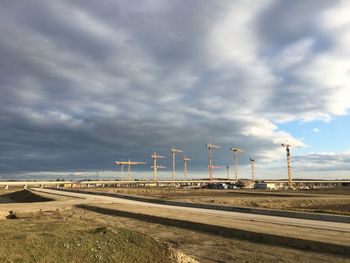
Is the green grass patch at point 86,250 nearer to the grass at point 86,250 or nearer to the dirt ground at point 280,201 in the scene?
the grass at point 86,250

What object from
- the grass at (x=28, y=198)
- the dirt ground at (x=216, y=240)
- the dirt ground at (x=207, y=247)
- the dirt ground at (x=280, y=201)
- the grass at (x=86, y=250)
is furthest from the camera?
the grass at (x=28, y=198)

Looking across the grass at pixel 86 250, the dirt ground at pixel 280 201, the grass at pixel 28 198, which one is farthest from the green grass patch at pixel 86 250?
the grass at pixel 28 198

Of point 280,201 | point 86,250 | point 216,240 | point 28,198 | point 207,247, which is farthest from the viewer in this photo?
point 28,198

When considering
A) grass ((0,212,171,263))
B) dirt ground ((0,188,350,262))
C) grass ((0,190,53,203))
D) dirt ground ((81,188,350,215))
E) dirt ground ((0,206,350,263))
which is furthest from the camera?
grass ((0,190,53,203))

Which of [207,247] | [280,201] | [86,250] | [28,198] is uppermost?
[28,198]

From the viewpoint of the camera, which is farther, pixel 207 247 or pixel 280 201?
pixel 280 201

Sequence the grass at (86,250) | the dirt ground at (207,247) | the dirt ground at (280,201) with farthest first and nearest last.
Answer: the dirt ground at (280,201) < the dirt ground at (207,247) < the grass at (86,250)

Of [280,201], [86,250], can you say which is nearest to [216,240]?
[86,250]

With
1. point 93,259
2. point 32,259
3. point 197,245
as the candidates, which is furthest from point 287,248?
point 32,259

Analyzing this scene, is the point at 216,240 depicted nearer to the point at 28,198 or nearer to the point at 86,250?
the point at 86,250

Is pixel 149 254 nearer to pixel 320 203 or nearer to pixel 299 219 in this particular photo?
pixel 299 219

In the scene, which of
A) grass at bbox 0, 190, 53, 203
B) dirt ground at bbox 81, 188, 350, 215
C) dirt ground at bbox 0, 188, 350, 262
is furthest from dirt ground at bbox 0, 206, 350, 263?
grass at bbox 0, 190, 53, 203

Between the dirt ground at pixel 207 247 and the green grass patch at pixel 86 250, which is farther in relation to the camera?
the dirt ground at pixel 207 247

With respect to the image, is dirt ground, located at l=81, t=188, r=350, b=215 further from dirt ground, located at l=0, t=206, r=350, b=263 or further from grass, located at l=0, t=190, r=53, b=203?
dirt ground, located at l=0, t=206, r=350, b=263
